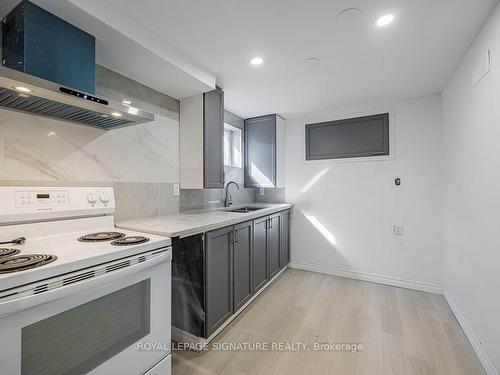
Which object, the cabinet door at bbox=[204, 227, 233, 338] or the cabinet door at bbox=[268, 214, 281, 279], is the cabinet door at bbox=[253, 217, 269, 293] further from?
the cabinet door at bbox=[204, 227, 233, 338]

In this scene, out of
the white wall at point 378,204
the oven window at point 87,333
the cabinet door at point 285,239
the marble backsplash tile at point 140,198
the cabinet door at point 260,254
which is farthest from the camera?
the cabinet door at point 285,239

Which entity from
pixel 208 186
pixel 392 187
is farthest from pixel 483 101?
pixel 208 186

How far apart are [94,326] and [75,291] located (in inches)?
9.7

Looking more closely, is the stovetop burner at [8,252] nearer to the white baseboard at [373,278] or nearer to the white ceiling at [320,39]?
the white ceiling at [320,39]

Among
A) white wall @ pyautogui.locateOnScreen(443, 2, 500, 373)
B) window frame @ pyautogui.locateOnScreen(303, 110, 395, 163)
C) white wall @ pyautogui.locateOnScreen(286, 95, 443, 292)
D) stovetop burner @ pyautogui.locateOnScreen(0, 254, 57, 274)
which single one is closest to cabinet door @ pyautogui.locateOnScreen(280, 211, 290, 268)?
white wall @ pyautogui.locateOnScreen(286, 95, 443, 292)

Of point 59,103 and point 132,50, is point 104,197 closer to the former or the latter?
point 59,103

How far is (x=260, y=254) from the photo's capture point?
2551mm

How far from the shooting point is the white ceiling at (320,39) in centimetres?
136

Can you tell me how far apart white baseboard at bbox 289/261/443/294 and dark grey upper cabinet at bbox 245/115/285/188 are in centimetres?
125

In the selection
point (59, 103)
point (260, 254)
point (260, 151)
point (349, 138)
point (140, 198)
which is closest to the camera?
point (59, 103)

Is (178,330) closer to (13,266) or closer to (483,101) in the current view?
(13,266)

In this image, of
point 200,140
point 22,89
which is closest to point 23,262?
point 22,89

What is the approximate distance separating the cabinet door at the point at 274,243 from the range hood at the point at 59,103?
6.09 feet

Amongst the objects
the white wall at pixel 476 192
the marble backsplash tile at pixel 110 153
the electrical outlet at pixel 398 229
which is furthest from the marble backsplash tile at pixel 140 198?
the electrical outlet at pixel 398 229
